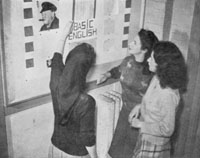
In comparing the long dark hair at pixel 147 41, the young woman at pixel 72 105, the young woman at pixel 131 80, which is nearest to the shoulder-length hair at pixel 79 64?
the young woman at pixel 72 105

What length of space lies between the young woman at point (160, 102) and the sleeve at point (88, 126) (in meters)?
0.20

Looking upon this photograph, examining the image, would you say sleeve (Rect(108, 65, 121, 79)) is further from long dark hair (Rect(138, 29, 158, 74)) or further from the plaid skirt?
the plaid skirt

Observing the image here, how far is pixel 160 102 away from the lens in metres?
1.56

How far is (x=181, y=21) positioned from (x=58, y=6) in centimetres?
58

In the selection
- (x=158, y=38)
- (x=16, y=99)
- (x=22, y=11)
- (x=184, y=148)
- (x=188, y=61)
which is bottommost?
(x=184, y=148)

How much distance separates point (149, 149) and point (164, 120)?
0.18 meters

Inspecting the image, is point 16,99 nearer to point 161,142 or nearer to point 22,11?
point 22,11

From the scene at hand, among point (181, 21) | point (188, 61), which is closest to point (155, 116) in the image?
point (188, 61)

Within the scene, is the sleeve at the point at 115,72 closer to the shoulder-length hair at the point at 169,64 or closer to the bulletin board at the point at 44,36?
the bulletin board at the point at 44,36

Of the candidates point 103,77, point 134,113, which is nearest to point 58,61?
point 103,77

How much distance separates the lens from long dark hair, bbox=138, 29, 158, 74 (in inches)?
61.4

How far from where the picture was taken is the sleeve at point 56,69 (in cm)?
144

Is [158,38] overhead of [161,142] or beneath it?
overhead

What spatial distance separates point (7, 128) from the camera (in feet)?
4.59
